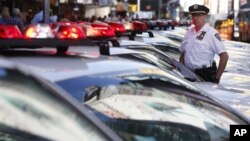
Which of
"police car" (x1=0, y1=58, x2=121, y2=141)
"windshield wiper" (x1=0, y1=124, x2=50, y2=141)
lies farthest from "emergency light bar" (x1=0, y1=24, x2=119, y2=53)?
"windshield wiper" (x1=0, y1=124, x2=50, y2=141)

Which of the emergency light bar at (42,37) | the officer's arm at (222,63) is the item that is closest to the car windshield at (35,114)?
the emergency light bar at (42,37)

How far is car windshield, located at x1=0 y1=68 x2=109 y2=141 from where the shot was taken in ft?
6.98

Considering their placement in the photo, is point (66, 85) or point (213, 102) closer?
point (66, 85)

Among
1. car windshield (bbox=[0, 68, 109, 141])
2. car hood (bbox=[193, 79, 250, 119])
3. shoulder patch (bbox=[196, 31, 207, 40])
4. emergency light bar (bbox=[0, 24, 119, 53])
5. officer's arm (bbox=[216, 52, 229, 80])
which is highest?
emergency light bar (bbox=[0, 24, 119, 53])

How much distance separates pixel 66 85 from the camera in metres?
2.40

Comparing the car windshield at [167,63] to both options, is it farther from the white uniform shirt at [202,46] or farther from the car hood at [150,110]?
the car hood at [150,110]

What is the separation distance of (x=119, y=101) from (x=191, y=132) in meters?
0.40

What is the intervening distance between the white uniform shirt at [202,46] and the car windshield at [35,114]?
14.4 ft

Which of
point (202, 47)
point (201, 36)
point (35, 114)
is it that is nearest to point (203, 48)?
point (202, 47)

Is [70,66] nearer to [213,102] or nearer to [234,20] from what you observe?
[213,102]

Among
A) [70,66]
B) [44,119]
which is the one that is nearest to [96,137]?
[44,119]

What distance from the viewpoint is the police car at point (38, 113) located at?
213 cm

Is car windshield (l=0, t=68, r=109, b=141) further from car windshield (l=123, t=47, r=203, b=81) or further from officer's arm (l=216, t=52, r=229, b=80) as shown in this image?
officer's arm (l=216, t=52, r=229, b=80)

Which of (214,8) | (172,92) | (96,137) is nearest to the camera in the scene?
(96,137)
